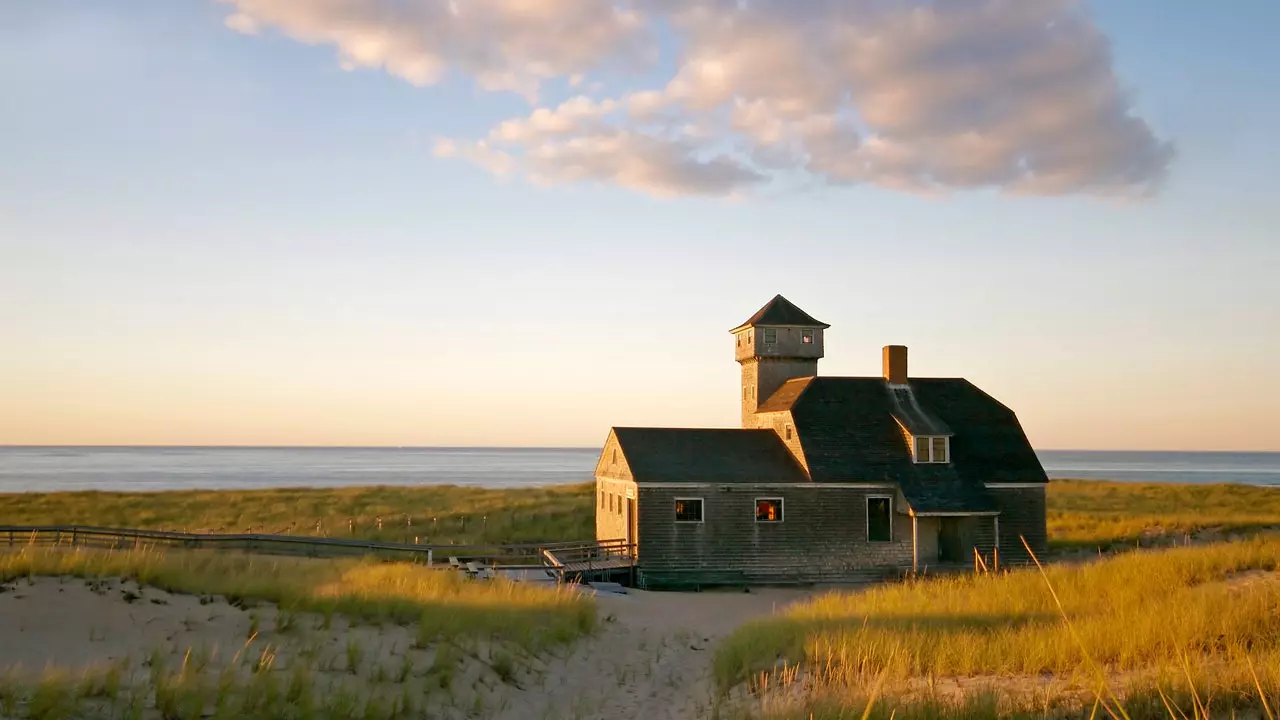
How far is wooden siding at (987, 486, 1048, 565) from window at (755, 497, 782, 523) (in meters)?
7.47

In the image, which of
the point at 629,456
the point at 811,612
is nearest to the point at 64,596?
the point at 811,612

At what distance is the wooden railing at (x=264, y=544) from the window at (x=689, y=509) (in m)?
4.09

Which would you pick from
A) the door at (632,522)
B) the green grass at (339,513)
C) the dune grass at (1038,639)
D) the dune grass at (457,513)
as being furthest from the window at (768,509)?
the green grass at (339,513)

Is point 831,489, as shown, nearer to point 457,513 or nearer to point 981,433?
point 981,433

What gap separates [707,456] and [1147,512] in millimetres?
33755

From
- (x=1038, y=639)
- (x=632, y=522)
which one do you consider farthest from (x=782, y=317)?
(x=1038, y=639)

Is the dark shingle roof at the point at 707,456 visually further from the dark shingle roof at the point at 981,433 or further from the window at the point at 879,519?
the dark shingle roof at the point at 981,433

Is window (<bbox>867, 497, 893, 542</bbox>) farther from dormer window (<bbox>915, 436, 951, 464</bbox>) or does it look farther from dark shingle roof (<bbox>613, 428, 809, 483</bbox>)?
dark shingle roof (<bbox>613, 428, 809, 483</bbox>)

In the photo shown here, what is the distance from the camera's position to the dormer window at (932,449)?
33.3 meters

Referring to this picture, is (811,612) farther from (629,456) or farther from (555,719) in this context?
(629,456)

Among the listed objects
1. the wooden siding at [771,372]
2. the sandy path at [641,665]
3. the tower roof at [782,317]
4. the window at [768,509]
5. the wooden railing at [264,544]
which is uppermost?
the tower roof at [782,317]

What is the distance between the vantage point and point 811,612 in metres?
19.4

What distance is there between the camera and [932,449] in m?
33.4

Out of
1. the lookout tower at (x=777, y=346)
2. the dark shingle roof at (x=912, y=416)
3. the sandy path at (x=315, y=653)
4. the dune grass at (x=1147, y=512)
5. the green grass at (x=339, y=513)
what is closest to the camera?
the sandy path at (x=315, y=653)
